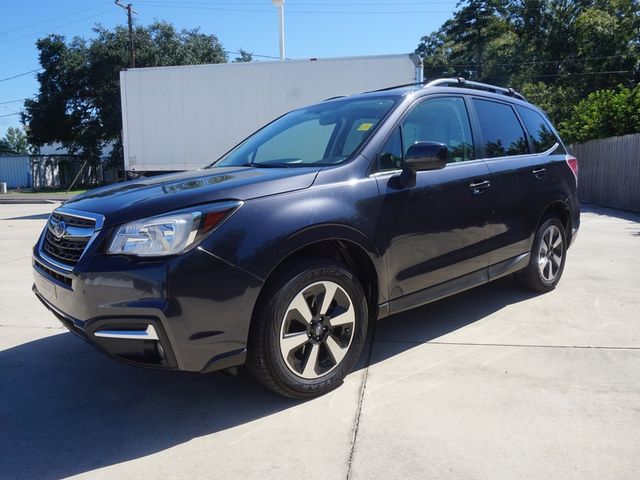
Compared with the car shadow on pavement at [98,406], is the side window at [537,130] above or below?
above

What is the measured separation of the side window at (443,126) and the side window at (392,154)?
0.20 ft

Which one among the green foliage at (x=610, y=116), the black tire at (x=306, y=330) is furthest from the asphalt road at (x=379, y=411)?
the green foliage at (x=610, y=116)

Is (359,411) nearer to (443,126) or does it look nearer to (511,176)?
(443,126)

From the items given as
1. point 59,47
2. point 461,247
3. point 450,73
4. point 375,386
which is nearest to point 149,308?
point 375,386

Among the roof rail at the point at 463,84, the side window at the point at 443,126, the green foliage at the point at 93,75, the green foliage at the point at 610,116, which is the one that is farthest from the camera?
the green foliage at the point at 93,75

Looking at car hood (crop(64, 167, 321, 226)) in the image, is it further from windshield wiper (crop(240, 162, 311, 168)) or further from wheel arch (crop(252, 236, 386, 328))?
wheel arch (crop(252, 236, 386, 328))

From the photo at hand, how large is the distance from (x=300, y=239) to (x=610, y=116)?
16.5 metres

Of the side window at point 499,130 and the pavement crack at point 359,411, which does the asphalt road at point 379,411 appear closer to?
the pavement crack at point 359,411

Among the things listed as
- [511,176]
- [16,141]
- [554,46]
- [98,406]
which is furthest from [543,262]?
[16,141]

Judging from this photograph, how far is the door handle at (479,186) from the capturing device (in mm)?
3989

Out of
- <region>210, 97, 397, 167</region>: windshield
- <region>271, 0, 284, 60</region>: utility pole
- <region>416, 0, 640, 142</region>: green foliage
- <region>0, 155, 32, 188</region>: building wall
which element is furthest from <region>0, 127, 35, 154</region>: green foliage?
<region>210, 97, 397, 167</region>: windshield

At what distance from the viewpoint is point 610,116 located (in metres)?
16.3

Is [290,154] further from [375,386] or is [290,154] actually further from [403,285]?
[375,386]

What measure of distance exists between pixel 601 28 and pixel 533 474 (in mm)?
36705
